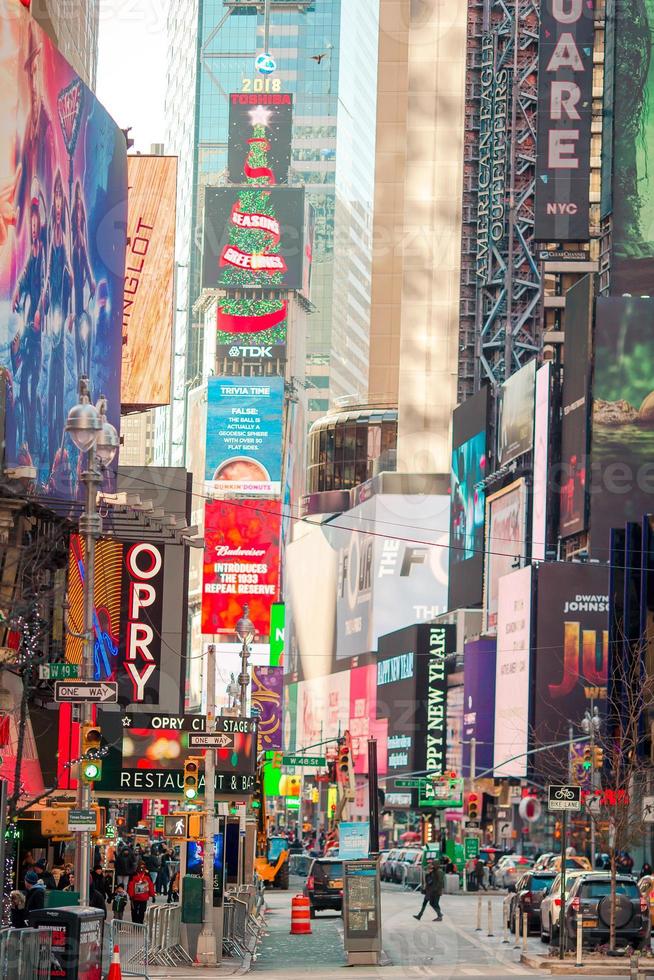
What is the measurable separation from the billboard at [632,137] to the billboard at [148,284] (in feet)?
166

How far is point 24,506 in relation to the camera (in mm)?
41344

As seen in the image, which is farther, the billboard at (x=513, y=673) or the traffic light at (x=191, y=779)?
the billboard at (x=513, y=673)

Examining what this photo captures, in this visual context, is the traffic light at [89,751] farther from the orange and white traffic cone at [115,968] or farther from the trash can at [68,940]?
the trash can at [68,940]

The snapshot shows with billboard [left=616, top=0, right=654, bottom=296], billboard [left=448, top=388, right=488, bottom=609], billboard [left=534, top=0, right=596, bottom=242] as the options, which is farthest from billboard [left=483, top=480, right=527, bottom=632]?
billboard [left=534, top=0, right=596, bottom=242]

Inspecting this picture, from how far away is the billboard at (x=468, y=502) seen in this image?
131 meters

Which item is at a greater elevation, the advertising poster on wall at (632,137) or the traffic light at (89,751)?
the advertising poster on wall at (632,137)

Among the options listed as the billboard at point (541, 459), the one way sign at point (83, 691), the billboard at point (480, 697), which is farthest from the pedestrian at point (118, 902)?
the billboard at point (480, 697)

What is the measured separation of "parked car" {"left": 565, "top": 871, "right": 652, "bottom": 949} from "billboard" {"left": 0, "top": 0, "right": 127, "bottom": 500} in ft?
57.1

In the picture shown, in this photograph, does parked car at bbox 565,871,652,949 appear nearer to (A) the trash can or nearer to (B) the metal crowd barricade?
(B) the metal crowd barricade

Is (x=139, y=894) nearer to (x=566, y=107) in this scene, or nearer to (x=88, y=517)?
(x=88, y=517)

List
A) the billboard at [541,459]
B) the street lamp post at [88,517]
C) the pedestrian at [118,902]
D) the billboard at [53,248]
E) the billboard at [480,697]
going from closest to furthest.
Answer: the street lamp post at [88,517] < the pedestrian at [118,902] < the billboard at [53,248] < the billboard at [541,459] < the billboard at [480,697]

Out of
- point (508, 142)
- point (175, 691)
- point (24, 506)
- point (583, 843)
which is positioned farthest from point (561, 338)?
point (24, 506)

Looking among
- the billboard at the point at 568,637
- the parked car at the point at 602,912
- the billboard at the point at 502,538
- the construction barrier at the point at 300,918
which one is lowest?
the construction barrier at the point at 300,918

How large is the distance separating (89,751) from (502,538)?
Result: 3835 inches
